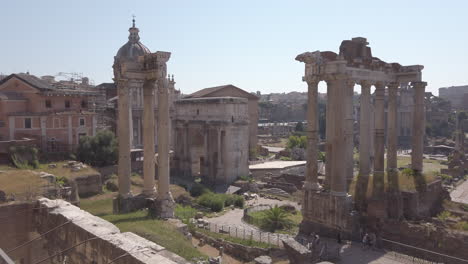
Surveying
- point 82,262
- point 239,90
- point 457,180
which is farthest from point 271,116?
point 82,262

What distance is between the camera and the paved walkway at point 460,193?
1344 inches

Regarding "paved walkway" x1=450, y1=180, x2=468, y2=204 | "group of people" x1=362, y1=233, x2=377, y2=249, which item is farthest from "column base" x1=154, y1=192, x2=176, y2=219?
"paved walkway" x1=450, y1=180, x2=468, y2=204

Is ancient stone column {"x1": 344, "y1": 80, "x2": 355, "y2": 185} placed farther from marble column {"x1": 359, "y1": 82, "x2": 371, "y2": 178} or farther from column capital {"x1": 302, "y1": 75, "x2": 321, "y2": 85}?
column capital {"x1": 302, "y1": 75, "x2": 321, "y2": 85}

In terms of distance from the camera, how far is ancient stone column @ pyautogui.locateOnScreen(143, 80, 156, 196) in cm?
1894

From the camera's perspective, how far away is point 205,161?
1543 inches

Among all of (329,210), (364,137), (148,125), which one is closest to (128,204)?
(148,125)

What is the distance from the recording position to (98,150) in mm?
33094

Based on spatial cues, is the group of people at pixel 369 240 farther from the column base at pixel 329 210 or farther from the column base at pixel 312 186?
the column base at pixel 312 186

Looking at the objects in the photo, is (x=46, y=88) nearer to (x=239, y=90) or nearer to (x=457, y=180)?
(x=239, y=90)

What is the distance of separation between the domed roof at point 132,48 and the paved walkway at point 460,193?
121 feet

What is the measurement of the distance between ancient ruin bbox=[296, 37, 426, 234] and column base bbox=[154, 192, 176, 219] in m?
6.48

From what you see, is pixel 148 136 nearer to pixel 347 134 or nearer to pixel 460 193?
pixel 347 134

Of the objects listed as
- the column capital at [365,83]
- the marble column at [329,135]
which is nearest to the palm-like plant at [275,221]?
the marble column at [329,135]

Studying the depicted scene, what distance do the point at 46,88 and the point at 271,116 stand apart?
105929 millimetres
